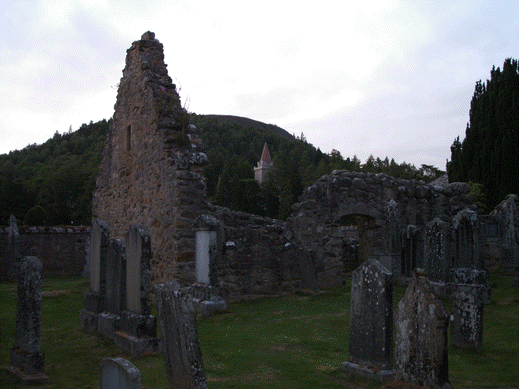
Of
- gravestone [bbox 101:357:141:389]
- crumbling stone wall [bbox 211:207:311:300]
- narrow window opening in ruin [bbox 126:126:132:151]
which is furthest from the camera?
narrow window opening in ruin [bbox 126:126:132:151]

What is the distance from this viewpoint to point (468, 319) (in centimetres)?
614

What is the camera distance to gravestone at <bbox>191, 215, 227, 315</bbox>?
9172mm

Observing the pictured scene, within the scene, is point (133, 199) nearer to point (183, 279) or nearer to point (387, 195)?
point (183, 279)

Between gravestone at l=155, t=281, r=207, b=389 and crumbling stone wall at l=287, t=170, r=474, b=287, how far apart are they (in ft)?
28.3

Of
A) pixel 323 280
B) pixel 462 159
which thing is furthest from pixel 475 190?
pixel 323 280

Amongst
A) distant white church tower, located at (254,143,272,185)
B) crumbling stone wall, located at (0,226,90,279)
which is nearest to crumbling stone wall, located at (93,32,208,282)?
crumbling stone wall, located at (0,226,90,279)

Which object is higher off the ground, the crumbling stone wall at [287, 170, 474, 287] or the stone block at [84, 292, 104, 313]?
the crumbling stone wall at [287, 170, 474, 287]

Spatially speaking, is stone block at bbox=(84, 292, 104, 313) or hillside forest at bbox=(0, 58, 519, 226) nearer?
stone block at bbox=(84, 292, 104, 313)

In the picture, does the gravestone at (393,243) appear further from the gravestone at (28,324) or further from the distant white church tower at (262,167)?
the distant white church tower at (262,167)

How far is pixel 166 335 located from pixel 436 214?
14262mm

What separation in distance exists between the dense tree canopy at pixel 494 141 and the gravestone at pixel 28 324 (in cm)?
2683

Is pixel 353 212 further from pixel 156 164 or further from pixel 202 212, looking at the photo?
pixel 156 164

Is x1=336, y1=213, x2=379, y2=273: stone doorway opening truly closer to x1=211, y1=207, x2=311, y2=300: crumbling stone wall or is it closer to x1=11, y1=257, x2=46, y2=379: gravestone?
x1=211, y1=207, x2=311, y2=300: crumbling stone wall

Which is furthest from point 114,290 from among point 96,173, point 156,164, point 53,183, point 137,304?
point 53,183
